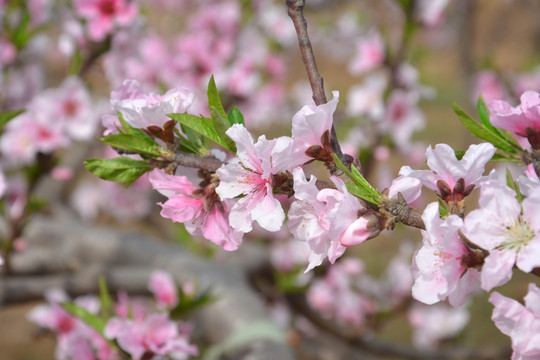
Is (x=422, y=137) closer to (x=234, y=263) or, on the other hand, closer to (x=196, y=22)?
(x=196, y=22)

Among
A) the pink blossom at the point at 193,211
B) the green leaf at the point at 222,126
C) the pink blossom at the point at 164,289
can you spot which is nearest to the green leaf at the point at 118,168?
the pink blossom at the point at 193,211

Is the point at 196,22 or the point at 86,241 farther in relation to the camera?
the point at 196,22

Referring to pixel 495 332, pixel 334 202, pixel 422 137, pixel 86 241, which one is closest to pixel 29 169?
pixel 86 241

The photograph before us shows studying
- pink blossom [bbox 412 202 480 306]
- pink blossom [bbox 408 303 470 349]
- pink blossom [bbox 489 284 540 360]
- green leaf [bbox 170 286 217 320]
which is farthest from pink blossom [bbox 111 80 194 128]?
pink blossom [bbox 408 303 470 349]

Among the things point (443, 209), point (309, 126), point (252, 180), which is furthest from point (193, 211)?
point (443, 209)

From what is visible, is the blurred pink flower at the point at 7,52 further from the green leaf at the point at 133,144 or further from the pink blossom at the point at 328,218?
the pink blossom at the point at 328,218

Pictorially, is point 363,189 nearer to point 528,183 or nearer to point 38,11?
point 528,183
